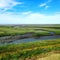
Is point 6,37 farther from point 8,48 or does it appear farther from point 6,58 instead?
point 6,58

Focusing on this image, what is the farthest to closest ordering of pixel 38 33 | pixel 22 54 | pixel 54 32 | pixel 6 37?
1. pixel 54 32
2. pixel 38 33
3. pixel 6 37
4. pixel 22 54

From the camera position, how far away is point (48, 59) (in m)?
11.9

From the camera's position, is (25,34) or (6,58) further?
(25,34)

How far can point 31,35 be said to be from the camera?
92.2ft

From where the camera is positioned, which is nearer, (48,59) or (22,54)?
(48,59)

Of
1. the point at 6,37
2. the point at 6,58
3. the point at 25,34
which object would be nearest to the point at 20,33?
the point at 25,34

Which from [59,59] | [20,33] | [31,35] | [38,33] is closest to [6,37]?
[20,33]

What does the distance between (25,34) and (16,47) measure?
427 inches

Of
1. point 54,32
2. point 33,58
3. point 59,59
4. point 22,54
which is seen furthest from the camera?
point 54,32

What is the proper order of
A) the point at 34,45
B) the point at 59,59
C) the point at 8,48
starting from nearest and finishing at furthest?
the point at 59,59 < the point at 8,48 < the point at 34,45

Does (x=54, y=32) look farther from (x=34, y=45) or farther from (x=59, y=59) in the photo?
(x=59, y=59)

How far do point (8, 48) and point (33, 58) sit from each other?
5.40 meters

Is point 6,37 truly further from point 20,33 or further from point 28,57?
point 28,57

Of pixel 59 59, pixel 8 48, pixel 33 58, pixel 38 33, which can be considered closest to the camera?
pixel 59 59
